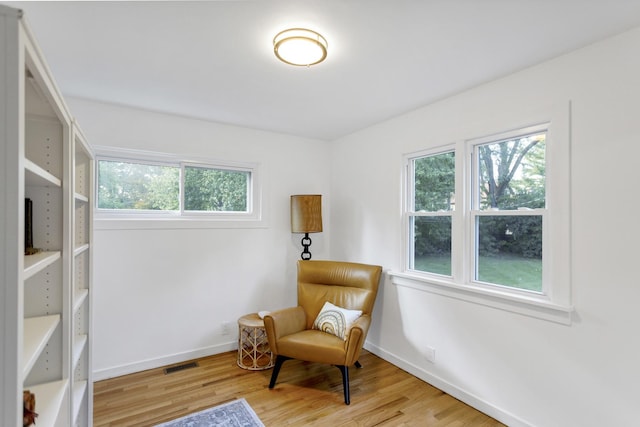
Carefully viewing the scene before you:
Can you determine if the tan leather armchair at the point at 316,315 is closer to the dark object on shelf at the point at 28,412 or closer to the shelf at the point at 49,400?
the shelf at the point at 49,400

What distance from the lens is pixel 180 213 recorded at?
3098mm

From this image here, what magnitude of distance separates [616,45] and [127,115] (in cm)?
350

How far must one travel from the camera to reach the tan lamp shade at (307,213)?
338 cm

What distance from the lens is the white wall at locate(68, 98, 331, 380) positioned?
269cm

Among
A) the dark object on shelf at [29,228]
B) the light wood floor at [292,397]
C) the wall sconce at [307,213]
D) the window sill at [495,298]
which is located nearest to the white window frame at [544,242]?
the window sill at [495,298]

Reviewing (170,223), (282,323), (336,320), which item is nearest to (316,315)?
(336,320)

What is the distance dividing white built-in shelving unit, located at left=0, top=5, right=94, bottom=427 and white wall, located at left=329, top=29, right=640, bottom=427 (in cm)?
243

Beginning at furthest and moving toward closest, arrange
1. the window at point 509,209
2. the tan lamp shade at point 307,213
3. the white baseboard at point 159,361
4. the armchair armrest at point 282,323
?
the tan lamp shade at point 307,213, the white baseboard at point 159,361, the armchair armrest at point 282,323, the window at point 509,209

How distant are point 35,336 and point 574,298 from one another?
259 cm

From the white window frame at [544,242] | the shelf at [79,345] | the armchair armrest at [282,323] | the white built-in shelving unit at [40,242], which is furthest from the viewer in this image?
the armchair armrest at [282,323]

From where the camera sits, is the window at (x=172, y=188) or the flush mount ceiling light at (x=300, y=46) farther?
the window at (x=172, y=188)

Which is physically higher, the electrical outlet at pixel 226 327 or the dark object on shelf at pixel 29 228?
the dark object on shelf at pixel 29 228

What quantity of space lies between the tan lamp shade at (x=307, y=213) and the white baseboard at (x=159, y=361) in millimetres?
1420

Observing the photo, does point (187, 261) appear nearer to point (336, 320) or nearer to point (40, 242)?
point (336, 320)
